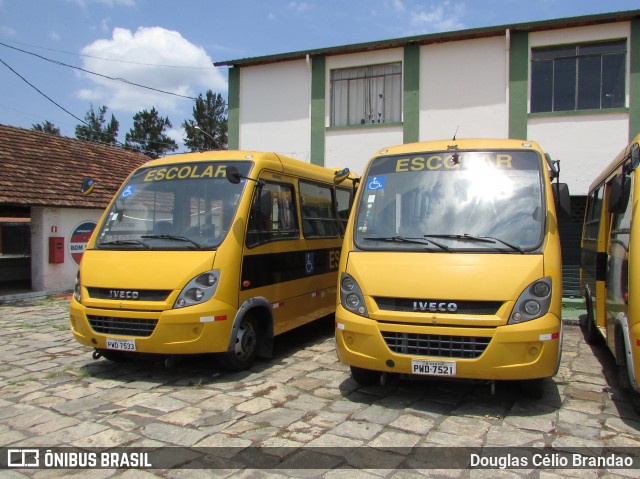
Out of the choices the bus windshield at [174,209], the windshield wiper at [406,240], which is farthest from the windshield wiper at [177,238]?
the windshield wiper at [406,240]

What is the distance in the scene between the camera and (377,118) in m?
13.0

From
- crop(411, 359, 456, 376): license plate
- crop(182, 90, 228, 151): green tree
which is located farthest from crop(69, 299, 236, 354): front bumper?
crop(182, 90, 228, 151): green tree

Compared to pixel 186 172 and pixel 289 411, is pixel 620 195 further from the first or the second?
pixel 186 172

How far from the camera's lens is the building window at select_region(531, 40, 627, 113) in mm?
11078

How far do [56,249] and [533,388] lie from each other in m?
11.4

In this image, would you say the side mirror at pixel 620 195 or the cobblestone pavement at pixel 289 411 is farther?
the side mirror at pixel 620 195

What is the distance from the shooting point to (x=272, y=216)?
6742 mm

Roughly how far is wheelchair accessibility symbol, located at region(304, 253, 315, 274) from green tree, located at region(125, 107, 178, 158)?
49462mm

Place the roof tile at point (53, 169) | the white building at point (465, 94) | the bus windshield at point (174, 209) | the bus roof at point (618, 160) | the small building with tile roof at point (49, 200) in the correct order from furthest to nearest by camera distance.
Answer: the small building with tile roof at point (49, 200) → the roof tile at point (53, 169) → the white building at point (465, 94) → the bus windshield at point (174, 209) → the bus roof at point (618, 160)

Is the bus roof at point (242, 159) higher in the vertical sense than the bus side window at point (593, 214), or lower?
higher

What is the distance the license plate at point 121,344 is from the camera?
566 centimetres

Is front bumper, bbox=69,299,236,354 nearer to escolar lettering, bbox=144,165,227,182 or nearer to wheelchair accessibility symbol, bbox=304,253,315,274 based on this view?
escolar lettering, bbox=144,165,227,182

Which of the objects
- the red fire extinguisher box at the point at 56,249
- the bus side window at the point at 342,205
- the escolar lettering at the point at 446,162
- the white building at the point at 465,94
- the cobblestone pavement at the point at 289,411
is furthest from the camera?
the red fire extinguisher box at the point at 56,249

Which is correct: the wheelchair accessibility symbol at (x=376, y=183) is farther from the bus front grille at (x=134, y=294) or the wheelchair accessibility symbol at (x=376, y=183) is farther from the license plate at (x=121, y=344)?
the license plate at (x=121, y=344)
